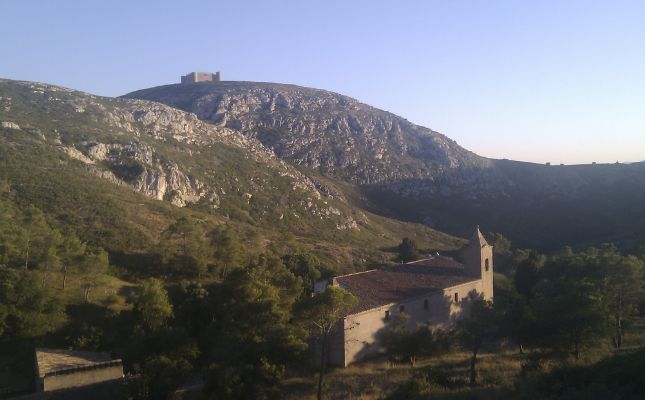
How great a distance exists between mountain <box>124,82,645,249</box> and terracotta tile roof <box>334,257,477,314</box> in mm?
52961

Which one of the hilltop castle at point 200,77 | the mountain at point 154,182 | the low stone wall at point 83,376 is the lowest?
the low stone wall at point 83,376

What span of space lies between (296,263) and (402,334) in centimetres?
Result: 1513

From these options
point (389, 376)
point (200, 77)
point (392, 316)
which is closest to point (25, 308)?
point (389, 376)

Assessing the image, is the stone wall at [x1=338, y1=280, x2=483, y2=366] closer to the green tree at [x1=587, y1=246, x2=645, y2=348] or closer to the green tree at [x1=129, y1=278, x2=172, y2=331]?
the green tree at [x1=587, y1=246, x2=645, y2=348]

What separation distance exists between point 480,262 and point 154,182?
43.9 m

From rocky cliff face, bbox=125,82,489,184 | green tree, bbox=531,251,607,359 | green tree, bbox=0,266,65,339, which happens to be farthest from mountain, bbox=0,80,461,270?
green tree, bbox=531,251,607,359

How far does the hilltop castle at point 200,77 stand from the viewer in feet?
534

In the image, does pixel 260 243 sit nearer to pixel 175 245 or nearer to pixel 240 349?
pixel 175 245

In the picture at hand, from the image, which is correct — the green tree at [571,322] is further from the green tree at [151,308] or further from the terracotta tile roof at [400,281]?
the green tree at [151,308]

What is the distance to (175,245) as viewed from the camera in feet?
135

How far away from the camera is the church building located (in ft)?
85.8

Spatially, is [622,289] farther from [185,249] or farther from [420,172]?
[420,172]

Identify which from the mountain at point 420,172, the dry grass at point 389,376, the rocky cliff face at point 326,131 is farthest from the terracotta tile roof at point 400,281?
the rocky cliff face at point 326,131

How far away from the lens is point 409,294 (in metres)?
30.4
